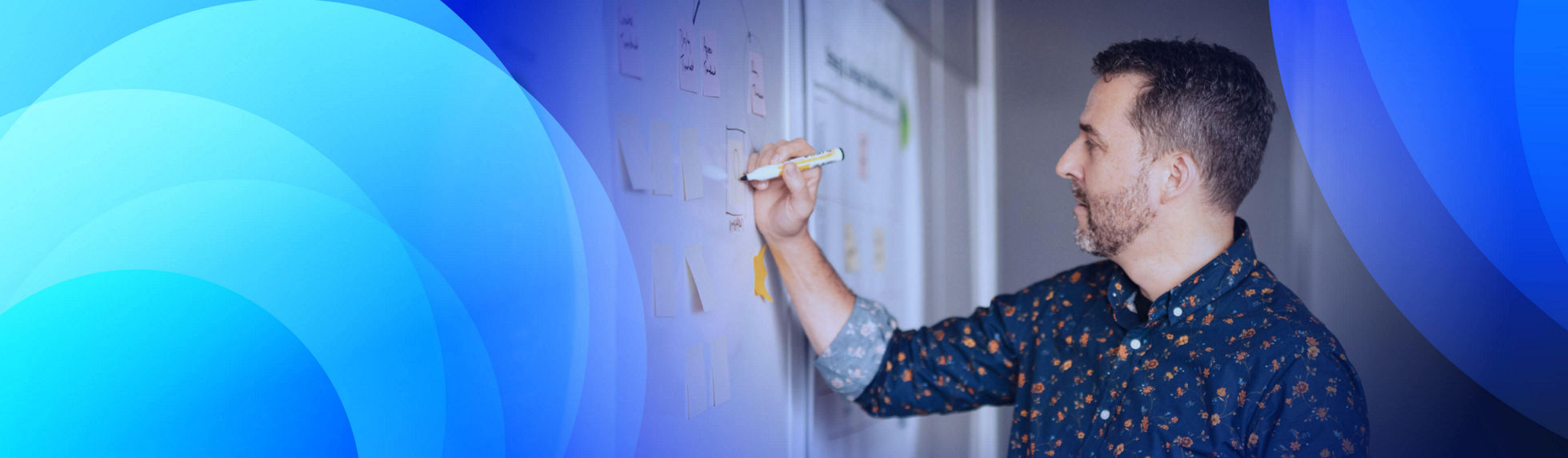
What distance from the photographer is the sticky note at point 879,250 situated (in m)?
1.76

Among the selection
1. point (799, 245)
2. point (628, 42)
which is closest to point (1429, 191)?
point (799, 245)

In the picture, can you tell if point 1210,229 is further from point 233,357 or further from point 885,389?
point 233,357

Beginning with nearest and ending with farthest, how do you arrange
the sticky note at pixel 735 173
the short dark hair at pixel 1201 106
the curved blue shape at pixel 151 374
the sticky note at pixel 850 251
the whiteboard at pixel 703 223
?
1. the curved blue shape at pixel 151 374
2. the whiteboard at pixel 703 223
3. the sticky note at pixel 735 173
4. the short dark hair at pixel 1201 106
5. the sticky note at pixel 850 251

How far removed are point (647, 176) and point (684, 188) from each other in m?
0.09

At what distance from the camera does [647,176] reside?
2.96 feet

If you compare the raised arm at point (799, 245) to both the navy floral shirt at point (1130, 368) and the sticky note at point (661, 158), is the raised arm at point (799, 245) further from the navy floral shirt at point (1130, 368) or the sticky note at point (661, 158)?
the sticky note at point (661, 158)

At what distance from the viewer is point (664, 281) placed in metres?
0.95

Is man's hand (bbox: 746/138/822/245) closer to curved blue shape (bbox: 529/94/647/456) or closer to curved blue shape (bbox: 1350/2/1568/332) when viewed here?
curved blue shape (bbox: 529/94/647/456)

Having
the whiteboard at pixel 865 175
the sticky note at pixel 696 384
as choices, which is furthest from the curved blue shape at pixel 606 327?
the whiteboard at pixel 865 175

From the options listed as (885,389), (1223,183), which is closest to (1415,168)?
(1223,183)

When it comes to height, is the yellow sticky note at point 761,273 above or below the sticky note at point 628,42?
below

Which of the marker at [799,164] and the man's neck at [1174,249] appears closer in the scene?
the marker at [799,164]

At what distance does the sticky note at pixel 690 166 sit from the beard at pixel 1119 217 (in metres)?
0.57
